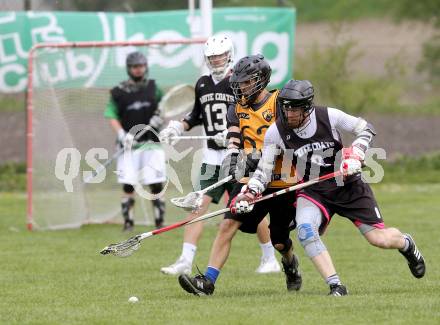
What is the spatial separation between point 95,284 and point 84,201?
4.84 m

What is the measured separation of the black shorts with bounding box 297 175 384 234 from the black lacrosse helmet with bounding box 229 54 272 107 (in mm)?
791

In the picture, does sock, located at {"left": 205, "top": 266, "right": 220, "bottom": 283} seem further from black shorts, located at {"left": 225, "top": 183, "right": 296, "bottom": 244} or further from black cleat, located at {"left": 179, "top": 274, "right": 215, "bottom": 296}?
black shorts, located at {"left": 225, "top": 183, "right": 296, "bottom": 244}

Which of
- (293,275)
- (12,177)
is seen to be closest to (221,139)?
(293,275)

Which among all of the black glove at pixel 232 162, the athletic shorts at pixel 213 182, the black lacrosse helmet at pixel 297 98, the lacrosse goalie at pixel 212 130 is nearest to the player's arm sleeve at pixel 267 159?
the black lacrosse helmet at pixel 297 98

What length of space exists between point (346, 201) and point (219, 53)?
1929 mm

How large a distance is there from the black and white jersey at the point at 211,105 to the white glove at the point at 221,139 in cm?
10

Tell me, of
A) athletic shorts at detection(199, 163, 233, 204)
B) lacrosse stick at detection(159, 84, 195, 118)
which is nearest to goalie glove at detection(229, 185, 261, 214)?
athletic shorts at detection(199, 163, 233, 204)

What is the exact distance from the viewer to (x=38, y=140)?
12500mm

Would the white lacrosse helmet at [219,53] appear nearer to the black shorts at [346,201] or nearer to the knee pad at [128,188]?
the black shorts at [346,201]

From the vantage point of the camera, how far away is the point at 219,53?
8.59m

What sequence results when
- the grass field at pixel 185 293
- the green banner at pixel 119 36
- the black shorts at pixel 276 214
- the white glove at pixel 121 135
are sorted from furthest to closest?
1. the green banner at pixel 119 36
2. the white glove at pixel 121 135
3. the black shorts at pixel 276 214
4. the grass field at pixel 185 293

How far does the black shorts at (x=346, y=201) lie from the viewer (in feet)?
23.7

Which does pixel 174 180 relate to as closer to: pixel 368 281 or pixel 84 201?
pixel 84 201

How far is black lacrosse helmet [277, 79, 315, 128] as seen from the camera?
699cm
